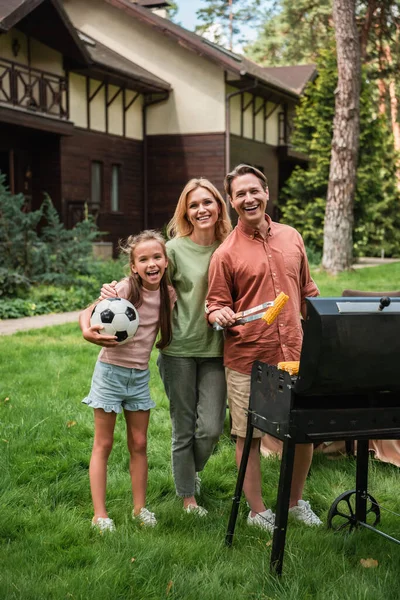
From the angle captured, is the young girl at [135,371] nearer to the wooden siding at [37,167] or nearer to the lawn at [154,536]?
the lawn at [154,536]

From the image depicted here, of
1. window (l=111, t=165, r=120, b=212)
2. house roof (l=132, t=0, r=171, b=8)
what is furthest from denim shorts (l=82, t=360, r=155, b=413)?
house roof (l=132, t=0, r=171, b=8)

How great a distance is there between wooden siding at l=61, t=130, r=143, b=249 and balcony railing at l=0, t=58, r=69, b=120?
1.38 metres

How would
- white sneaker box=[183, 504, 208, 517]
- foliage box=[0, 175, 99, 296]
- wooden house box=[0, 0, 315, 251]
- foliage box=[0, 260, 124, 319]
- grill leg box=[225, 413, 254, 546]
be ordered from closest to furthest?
→ grill leg box=[225, 413, 254, 546], white sneaker box=[183, 504, 208, 517], foliage box=[0, 260, 124, 319], foliage box=[0, 175, 99, 296], wooden house box=[0, 0, 315, 251]

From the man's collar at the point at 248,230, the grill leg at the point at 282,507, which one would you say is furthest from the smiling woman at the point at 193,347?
the grill leg at the point at 282,507

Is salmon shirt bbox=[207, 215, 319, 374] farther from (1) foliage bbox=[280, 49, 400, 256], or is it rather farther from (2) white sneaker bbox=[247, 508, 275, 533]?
(1) foliage bbox=[280, 49, 400, 256]

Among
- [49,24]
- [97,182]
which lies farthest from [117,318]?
[97,182]

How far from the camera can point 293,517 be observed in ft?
14.2

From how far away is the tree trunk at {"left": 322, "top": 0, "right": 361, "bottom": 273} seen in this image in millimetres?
18766

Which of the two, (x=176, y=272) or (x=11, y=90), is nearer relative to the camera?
(x=176, y=272)

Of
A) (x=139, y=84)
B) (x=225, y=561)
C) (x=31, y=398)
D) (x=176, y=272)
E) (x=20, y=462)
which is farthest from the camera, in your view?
(x=139, y=84)

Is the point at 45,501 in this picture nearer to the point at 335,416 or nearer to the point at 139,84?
the point at 335,416

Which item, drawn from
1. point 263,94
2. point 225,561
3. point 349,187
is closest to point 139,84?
point 263,94

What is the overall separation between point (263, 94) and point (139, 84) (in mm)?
5946

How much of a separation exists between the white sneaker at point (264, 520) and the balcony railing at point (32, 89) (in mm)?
16385
